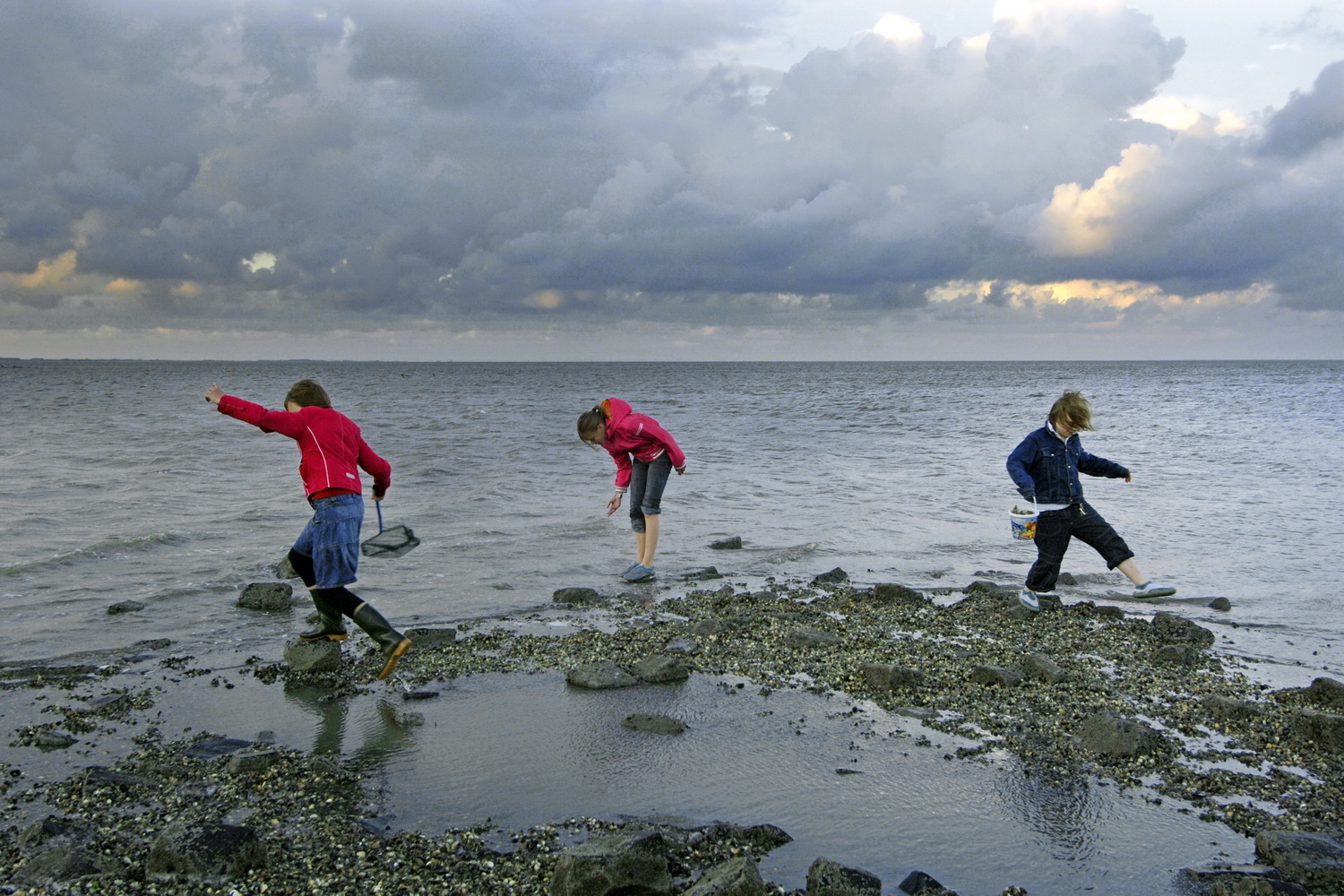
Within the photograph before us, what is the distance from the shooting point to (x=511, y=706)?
6098 mm

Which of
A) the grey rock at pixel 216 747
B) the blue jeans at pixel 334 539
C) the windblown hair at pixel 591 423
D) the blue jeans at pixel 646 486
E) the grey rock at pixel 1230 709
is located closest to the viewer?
the grey rock at pixel 216 747

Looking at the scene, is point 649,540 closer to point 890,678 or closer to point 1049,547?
point 1049,547

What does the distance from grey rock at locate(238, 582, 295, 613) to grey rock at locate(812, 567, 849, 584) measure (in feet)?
18.1

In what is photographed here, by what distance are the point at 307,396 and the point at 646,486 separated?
4408 mm

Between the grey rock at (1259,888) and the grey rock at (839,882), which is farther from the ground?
the grey rock at (1259,888)

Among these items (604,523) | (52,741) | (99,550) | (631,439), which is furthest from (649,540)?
(99,550)

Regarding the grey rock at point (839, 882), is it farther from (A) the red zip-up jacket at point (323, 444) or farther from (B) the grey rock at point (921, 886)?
(A) the red zip-up jacket at point (323, 444)

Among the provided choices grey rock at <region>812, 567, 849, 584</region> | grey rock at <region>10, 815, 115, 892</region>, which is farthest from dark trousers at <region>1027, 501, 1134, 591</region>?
grey rock at <region>10, 815, 115, 892</region>

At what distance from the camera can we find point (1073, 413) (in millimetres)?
8914

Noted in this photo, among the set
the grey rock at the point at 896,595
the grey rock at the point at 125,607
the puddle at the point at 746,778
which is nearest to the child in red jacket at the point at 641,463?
the grey rock at the point at 896,595

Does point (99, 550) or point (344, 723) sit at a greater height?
point (344, 723)

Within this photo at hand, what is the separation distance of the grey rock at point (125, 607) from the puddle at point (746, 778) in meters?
3.04

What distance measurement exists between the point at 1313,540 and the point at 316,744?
1292cm

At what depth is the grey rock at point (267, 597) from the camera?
8.97 m
